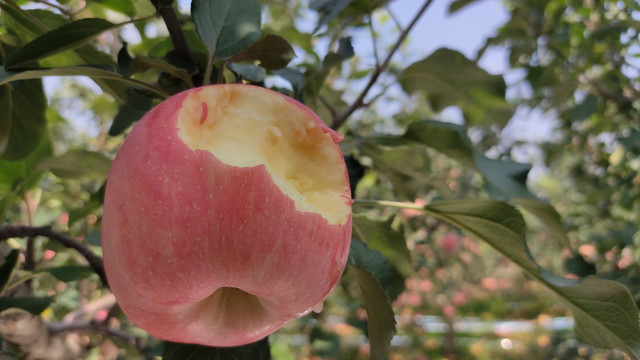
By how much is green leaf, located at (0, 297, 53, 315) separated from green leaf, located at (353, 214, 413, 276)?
0.42 metres

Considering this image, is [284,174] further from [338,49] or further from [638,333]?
[638,333]

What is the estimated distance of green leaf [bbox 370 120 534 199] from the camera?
0.57 metres

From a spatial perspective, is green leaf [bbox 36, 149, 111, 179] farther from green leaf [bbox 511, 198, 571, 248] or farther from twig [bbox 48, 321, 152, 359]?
green leaf [bbox 511, 198, 571, 248]

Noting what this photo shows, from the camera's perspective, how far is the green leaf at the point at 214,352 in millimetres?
478

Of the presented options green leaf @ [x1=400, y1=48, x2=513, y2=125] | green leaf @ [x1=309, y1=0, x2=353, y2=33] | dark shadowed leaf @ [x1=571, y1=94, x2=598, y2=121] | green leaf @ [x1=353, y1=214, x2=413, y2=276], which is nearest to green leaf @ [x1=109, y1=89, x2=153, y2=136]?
green leaf @ [x1=309, y1=0, x2=353, y2=33]

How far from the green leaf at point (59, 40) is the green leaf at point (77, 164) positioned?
0.29 meters

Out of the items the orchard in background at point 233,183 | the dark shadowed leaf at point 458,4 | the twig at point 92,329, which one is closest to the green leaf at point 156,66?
the orchard in background at point 233,183

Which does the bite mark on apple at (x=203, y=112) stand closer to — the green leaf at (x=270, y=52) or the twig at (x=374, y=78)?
the green leaf at (x=270, y=52)

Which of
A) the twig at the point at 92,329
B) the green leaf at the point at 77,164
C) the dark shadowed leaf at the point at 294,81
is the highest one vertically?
the dark shadowed leaf at the point at 294,81

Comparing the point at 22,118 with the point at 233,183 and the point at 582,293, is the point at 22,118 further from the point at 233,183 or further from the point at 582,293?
the point at 582,293

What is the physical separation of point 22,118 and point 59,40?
262mm

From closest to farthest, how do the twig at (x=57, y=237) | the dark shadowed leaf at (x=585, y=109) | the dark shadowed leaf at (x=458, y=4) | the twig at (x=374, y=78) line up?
1. the twig at (x=57, y=237)
2. the twig at (x=374, y=78)
3. the dark shadowed leaf at (x=458, y=4)
4. the dark shadowed leaf at (x=585, y=109)

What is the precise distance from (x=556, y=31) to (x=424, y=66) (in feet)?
3.22

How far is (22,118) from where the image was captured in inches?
24.9
